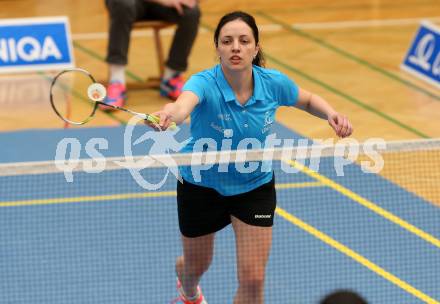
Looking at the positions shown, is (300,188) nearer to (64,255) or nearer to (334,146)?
(64,255)

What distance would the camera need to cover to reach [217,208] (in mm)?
6449

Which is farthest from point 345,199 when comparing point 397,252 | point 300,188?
point 397,252

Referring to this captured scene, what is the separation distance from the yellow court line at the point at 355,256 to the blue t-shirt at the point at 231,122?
1653mm

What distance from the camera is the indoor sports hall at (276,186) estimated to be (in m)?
7.55

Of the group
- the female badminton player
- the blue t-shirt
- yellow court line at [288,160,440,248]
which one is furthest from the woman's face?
yellow court line at [288,160,440,248]

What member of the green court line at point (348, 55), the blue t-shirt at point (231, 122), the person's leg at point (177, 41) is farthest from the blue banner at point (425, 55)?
the blue t-shirt at point (231, 122)

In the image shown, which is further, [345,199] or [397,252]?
[345,199]

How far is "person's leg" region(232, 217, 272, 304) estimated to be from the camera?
6305mm

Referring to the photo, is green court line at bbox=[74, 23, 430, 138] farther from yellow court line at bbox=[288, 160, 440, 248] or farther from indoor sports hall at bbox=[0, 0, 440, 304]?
yellow court line at bbox=[288, 160, 440, 248]

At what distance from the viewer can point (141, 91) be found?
11.4 meters

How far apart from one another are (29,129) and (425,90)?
401 centimetres

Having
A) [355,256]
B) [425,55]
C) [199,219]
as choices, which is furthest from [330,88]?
[199,219]

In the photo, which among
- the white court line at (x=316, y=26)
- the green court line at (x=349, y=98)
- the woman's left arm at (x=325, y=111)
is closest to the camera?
the woman's left arm at (x=325, y=111)

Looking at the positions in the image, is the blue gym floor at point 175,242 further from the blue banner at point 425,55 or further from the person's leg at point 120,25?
the blue banner at point 425,55
